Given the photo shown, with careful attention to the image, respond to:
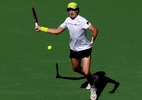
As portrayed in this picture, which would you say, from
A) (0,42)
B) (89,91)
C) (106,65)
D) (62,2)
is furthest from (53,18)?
(89,91)

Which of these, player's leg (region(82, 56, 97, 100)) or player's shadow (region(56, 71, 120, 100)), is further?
player's shadow (region(56, 71, 120, 100))

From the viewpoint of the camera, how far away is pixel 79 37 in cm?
1137

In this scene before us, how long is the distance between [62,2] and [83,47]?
7.41m

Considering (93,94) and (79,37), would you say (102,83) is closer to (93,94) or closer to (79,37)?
(93,94)

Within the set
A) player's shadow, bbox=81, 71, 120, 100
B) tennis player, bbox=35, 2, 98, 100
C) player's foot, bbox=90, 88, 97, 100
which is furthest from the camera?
player's shadow, bbox=81, 71, 120, 100

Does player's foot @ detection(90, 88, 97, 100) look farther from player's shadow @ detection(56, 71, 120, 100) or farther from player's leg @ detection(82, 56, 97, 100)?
player's shadow @ detection(56, 71, 120, 100)

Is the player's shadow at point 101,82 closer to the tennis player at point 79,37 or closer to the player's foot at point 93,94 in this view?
the player's foot at point 93,94

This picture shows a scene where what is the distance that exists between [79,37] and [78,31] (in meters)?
0.16

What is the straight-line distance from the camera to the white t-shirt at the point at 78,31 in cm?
1123

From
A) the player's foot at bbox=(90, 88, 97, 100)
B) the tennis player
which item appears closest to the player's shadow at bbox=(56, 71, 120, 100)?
the player's foot at bbox=(90, 88, 97, 100)

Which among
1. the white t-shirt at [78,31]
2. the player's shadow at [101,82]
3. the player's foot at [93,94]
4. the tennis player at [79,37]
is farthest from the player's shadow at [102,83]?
the white t-shirt at [78,31]

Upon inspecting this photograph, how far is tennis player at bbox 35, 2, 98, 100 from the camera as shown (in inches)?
442

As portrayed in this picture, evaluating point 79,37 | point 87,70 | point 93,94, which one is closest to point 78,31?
point 79,37

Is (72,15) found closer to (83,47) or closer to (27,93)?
(83,47)
